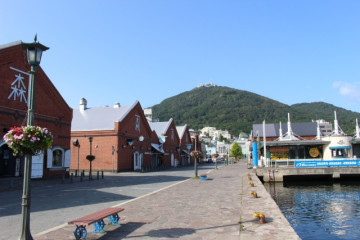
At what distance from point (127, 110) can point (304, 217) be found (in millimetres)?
28393

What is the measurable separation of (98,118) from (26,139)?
3334 cm

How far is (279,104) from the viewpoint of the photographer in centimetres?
18438

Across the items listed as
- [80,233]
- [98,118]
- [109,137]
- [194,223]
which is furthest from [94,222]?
[98,118]

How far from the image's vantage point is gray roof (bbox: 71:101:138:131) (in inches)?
1432

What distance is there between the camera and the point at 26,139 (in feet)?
20.3

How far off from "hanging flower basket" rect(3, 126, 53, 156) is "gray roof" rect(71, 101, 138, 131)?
29187 millimetres

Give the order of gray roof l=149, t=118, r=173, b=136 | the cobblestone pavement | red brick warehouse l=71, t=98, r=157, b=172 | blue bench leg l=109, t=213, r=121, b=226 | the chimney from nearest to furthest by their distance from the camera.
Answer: the cobblestone pavement → blue bench leg l=109, t=213, r=121, b=226 → red brick warehouse l=71, t=98, r=157, b=172 → the chimney → gray roof l=149, t=118, r=173, b=136

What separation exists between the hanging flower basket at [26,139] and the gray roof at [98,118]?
95.8 ft

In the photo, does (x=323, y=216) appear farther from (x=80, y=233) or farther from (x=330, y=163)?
(x=330, y=163)

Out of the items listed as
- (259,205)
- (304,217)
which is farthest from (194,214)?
(304,217)

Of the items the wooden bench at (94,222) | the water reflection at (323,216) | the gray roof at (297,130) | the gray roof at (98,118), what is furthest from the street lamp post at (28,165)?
the gray roof at (297,130)

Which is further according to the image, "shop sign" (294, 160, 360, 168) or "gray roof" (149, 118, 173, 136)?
"gray roof" (149, 118, 173, 136)

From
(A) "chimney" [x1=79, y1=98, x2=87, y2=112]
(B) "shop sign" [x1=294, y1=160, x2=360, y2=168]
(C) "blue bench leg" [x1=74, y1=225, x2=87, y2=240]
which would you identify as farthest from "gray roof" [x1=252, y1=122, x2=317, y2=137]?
(C) "blue bench leg" [x1=74, y1=225, x2=87, y2=240]

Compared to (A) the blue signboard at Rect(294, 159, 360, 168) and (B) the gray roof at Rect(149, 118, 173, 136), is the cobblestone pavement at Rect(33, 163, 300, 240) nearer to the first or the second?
(A) the blue signboard at Rect(294, 159, 360, 168)
